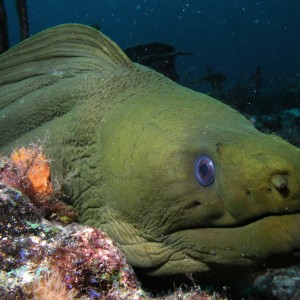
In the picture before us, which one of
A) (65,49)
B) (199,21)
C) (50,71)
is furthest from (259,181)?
(199,21)

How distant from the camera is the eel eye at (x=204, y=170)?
211 cm

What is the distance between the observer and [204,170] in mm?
2137

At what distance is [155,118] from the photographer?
2.70 metres

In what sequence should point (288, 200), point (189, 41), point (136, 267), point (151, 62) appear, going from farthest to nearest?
point (189, 41) → point (151, 62) → point (136, 267) → point (288, 200)

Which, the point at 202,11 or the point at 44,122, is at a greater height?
the point at 44,122

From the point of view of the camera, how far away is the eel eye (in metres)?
2.11

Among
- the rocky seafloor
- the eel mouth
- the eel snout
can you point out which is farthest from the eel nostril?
the rocky seafloor

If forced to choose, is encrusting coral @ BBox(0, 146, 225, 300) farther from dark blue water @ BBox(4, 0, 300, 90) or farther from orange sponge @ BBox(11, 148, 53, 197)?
dark blue water @ BBox(4, 0, 300, 90)

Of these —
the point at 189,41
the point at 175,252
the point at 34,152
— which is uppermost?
the point at 34,152

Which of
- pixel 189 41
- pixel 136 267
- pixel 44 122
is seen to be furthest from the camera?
pixel 189 41

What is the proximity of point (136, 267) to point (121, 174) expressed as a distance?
66cm

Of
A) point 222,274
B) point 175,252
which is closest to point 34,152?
point 175,252

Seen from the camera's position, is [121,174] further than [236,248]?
Yes

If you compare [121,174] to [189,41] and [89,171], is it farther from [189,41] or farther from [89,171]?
[189,41]
